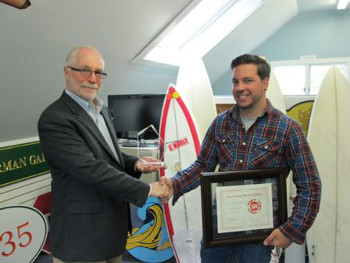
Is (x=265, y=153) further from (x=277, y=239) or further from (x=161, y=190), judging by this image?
(x=161, y=190)

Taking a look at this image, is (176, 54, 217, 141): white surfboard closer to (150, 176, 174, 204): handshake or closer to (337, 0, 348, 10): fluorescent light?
(150, 176, 174, 204): handshake

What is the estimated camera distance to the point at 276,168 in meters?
1.04

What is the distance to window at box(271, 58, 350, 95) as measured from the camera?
492 centimetres

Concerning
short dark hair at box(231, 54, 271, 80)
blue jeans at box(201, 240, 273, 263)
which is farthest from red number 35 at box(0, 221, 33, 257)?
short dark hair at box(231, 54, 271, 80)

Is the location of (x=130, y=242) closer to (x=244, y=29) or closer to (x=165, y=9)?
(x=165, y=9)

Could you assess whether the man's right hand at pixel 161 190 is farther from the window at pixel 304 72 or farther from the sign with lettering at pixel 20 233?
the window at pixel 304 72

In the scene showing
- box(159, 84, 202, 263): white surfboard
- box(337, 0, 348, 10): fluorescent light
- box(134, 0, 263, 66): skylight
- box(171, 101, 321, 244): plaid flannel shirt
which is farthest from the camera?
box(337, 0, 348, 10): fluorescent light

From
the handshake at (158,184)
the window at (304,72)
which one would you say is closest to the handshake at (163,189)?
the handshake at (158,184)

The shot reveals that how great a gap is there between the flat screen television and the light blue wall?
10.7 ft

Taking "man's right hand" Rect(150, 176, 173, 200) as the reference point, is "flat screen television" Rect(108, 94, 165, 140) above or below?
above

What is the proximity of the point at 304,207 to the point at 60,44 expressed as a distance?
140cm

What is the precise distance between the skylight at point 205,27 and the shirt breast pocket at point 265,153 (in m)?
2.10

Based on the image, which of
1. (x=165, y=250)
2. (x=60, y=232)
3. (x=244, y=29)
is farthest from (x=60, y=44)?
(x=244, y=29)

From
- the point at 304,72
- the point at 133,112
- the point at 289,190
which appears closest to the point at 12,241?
the point at 133,112
